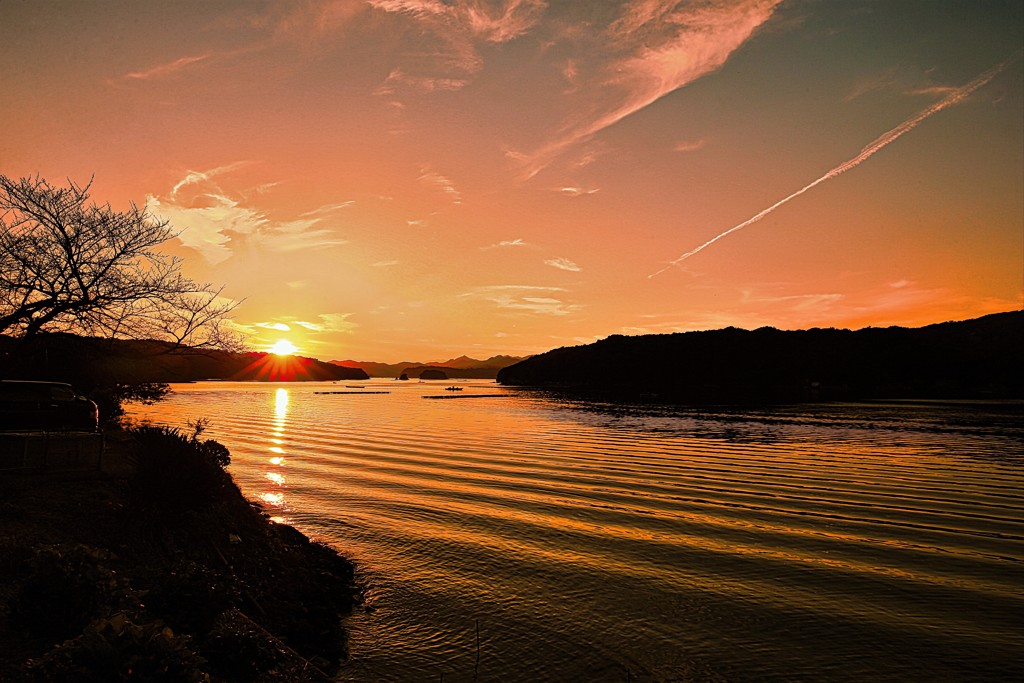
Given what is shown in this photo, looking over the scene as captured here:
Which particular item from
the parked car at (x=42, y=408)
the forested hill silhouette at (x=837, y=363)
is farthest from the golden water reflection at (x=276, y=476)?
the forested hill silhouette at (x=837, y=363)

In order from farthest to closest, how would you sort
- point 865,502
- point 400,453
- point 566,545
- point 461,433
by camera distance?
point 461,433 < point 400,453 < point 865,502 < point 566,545

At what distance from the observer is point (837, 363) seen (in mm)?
160125

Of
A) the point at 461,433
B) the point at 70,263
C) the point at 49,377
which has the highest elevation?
the point at 70,263

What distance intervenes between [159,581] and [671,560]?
11.8 m

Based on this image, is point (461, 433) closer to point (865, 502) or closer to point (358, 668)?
point (865, 502)

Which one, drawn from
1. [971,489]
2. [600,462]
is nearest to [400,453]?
[600,462]

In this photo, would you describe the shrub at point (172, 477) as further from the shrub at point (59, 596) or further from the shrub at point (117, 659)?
the shrub at point (117, 659)

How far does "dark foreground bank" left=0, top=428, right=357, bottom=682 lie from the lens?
19.4ft

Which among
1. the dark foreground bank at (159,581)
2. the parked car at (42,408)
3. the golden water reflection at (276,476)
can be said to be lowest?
the golden water reflection at (276,476)

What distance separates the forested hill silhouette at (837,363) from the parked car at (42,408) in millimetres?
106200

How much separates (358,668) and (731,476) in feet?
75.5

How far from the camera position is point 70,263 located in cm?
1920

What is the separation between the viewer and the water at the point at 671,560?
930 centimetres

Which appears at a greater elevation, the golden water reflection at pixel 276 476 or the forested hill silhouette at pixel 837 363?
the forested hill silhouette at pixel 837 363
